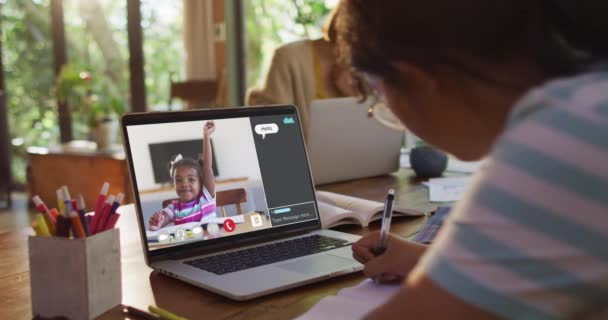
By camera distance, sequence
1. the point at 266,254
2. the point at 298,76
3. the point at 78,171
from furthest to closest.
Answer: the point at 78,171 < the point at 298,76 < the point at 266,254

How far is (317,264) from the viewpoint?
96 centimetres

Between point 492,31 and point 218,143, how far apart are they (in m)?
0.65

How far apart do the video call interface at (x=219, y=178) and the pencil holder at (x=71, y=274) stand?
206 mm

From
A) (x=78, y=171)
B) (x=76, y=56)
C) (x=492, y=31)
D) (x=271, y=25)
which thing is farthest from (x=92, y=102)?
(x=492, y=31)

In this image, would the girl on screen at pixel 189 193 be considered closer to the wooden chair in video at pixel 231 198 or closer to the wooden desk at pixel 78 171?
the wooden chair in video at pixel 231 198

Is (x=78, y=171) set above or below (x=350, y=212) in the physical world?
below

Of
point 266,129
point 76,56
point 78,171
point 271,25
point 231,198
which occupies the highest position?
point 271,25

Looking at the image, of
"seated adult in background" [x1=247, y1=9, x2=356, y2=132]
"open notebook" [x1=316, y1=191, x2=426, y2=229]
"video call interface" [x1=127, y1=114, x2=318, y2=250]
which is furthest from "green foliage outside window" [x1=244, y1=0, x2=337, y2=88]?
"video call interface" [x1=127, y1=114, x2=318, y2=250]

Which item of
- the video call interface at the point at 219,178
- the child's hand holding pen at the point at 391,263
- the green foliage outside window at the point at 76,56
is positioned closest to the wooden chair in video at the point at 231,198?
the video call interface at the point at 219,178

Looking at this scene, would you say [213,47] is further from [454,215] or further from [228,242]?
[454,215]

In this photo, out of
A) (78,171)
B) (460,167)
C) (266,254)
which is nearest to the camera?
(266,254)

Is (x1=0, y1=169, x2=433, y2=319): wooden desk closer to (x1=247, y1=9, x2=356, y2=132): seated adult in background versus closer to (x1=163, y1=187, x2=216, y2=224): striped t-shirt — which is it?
(x1=163, y1=187, x2=216, y2=224): striped t-shirt

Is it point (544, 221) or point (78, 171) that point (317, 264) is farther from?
point (78, 171)

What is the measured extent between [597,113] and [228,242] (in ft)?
2.34
